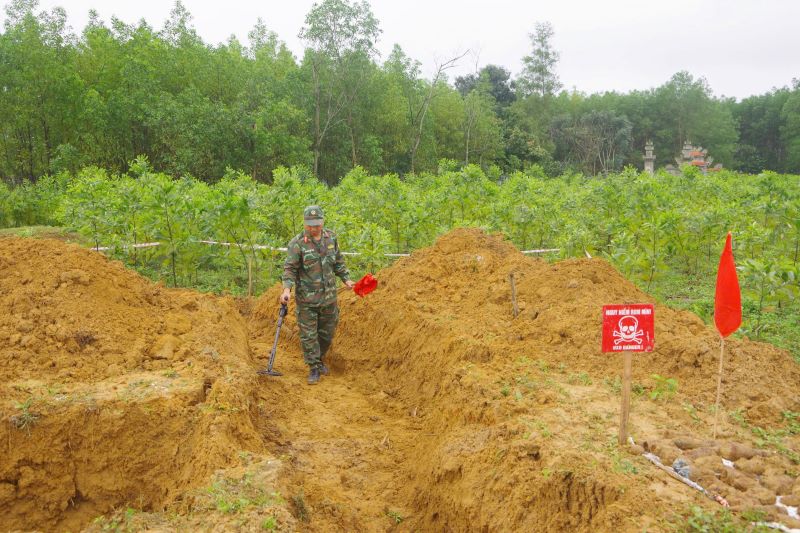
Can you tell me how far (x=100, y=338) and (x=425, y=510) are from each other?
316 centimetres

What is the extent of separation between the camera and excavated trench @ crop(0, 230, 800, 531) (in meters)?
3.95

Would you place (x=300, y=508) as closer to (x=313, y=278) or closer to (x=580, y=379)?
(x=580, y=379)

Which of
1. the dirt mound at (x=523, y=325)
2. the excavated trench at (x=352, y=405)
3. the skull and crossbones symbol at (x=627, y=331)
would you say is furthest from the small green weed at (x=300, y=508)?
the dirt mound at (x=523, y=325)

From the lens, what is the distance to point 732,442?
3.87m

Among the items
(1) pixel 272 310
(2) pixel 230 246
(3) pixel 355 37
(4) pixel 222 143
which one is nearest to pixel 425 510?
(1) pixel 272 310

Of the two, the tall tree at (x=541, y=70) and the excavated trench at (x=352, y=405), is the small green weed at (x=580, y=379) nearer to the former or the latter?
the excavated trench at (x=352, y=405)

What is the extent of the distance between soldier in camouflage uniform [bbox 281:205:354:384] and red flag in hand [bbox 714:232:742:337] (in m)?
3.91

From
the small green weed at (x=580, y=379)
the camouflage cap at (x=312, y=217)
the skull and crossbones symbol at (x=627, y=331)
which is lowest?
the small green weed at (x=580, y=379)

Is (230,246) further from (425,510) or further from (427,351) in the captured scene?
(425,510)

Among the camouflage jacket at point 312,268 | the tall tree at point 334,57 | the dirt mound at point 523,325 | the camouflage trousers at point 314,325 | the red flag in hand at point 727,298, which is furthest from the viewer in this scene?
the tall tree at point 334,57

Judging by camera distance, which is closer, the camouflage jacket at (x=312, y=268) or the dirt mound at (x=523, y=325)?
the dirt mound at (x=523, y=325)

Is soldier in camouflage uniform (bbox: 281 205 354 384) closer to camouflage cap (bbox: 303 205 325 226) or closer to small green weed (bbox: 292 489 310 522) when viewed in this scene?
camouflage cap (bbox: 303 205 325 226)

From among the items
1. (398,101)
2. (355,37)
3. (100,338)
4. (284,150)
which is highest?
(355,37)

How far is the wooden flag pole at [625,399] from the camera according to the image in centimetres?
385
